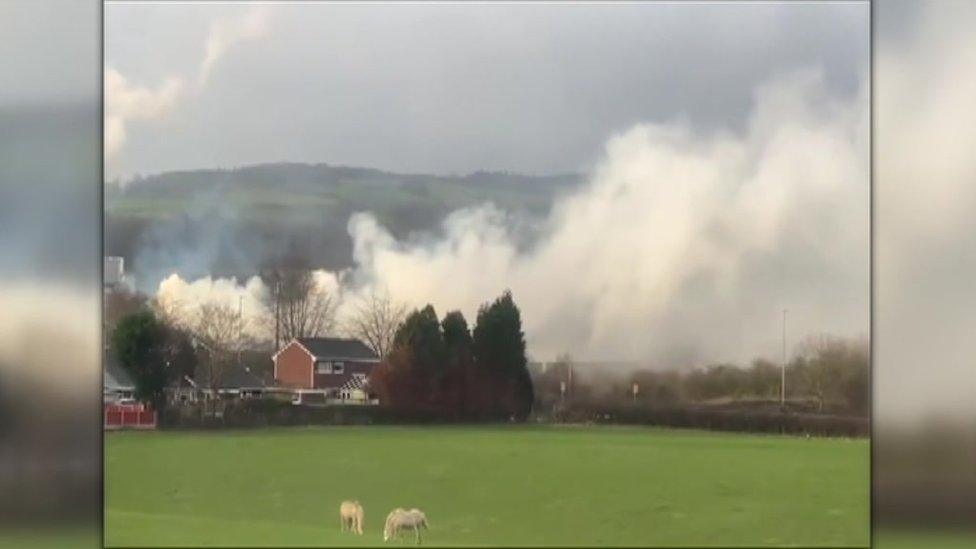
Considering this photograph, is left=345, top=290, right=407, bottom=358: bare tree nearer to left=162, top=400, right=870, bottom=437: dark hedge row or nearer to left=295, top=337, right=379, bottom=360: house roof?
left=295, top=337, right=379, bottom=360: house roof

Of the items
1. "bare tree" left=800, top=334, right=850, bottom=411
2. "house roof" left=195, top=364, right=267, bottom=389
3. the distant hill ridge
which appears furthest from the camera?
"house roof" left=195, top=364, right=267, bottom=389

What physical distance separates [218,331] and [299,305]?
1.01 feet

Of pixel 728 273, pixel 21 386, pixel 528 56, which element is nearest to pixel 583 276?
pixel 728 273

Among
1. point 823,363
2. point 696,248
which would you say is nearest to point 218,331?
point 696,248

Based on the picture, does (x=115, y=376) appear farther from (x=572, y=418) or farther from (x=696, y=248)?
(x=696, y=248)

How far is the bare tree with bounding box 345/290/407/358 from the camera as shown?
392cm

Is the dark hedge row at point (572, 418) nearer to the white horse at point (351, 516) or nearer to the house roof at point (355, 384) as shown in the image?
the house roof at point (355, 384)

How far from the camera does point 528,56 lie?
3.90 metres

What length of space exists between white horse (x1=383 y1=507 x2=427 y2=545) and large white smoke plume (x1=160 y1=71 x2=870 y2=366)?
29.0 inches

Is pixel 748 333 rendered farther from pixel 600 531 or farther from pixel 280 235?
pixel 280 235

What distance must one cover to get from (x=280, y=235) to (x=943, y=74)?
2273 mm

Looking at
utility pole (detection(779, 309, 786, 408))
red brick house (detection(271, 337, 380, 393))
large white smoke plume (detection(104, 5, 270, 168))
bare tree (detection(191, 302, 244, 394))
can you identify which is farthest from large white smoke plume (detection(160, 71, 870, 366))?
large white smoke plume (detection(104, 5, 270, 168))

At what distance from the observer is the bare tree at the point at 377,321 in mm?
3916

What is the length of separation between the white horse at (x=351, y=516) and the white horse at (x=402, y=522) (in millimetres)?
94
